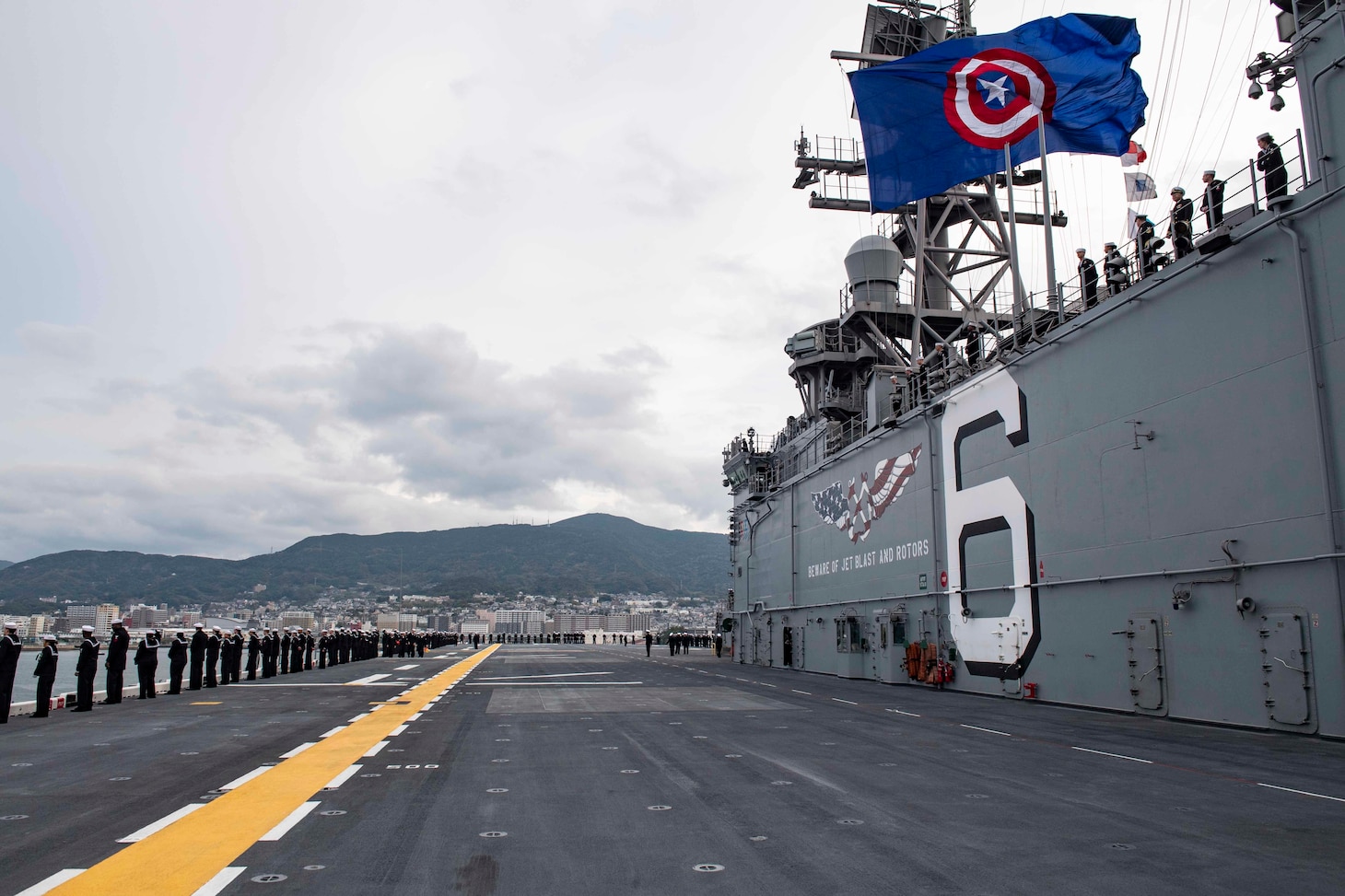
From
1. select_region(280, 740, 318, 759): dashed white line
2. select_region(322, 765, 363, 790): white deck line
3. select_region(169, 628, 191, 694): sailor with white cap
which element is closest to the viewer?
select_region(322, 765, 363, 790): white deck line

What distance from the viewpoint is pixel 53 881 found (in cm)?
462

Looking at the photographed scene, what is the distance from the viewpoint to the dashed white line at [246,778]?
7.61 metres

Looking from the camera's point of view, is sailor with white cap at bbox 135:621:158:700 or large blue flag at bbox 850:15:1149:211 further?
large blue flag at bbox 850:15:1149:211

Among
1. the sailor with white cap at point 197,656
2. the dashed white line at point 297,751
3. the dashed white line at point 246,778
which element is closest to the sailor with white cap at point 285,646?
the sailor with white cap at point 197,656

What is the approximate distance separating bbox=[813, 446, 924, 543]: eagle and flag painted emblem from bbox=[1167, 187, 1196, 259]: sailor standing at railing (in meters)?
9.62

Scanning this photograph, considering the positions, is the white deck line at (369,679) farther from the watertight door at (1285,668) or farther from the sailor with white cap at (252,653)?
the watertight door at (1285,668)

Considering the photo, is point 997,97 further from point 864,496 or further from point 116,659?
point 116,659

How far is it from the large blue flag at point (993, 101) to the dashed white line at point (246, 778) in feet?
56.6

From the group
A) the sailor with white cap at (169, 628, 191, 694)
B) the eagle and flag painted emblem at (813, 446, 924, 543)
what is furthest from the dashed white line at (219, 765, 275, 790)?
the eagle and flag painted emblem at (813, 446, 924, 543)

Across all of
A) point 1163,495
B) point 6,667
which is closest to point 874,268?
point 1163,495

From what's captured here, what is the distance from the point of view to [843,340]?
1372 inches

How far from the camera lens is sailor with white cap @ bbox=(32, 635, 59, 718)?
1385cm

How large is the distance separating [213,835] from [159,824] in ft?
2.10

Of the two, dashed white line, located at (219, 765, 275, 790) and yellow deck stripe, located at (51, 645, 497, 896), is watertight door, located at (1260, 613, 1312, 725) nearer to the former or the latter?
yellow deck stripe, located at (51, 645, 497, 896)
